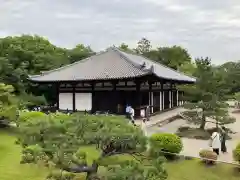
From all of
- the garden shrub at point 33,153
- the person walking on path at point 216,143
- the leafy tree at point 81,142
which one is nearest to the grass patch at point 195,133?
the person walking on path at point 216,143

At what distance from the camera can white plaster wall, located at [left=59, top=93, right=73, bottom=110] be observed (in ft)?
80.9

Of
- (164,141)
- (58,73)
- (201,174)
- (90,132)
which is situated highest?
(58,73)

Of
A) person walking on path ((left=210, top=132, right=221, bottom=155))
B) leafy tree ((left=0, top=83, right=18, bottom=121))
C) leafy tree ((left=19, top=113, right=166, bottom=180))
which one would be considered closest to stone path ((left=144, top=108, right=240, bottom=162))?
person walking on path ((left=210, top=132, right=221, bottom=155))

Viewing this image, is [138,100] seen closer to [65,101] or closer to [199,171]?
[65,101]

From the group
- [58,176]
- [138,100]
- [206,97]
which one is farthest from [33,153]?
[138,100]

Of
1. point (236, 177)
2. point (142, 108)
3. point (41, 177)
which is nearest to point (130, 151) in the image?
point (41, 177)

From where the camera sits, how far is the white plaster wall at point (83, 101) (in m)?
23.8

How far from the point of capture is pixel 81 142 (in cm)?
771

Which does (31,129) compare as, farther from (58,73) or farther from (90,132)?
(58,73)

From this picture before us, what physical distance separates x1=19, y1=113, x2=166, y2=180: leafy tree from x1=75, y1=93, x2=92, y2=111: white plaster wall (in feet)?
50.0

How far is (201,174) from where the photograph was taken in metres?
11.6

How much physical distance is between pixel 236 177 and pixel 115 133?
571 centimetres

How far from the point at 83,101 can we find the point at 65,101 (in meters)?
1.65

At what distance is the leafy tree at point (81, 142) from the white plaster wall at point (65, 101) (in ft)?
52.8
